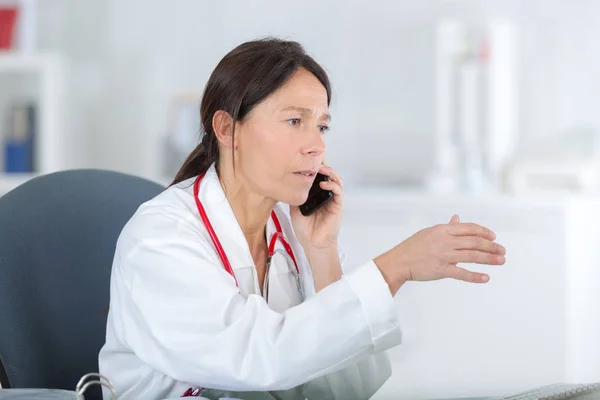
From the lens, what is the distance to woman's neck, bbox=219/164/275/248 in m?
1.54

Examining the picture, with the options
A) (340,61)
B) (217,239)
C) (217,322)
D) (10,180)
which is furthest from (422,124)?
(217,322)

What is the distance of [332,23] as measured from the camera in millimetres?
3580

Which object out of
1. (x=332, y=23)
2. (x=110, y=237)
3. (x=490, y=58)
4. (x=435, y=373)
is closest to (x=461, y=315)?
(x=435, y=373)

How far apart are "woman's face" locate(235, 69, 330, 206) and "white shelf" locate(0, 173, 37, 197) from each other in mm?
2159

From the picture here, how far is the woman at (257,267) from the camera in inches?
46.5

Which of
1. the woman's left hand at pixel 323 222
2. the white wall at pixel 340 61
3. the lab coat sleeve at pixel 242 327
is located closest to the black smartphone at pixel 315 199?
the woman's left hand at pixel 323 222

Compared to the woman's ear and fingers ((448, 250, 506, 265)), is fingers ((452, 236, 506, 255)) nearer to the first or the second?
fingers ((448, 250, 506, 265))

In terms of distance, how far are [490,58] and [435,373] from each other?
1195mm

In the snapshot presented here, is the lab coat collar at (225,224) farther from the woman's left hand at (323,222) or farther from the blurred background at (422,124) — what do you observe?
the blurred background at (422,124)

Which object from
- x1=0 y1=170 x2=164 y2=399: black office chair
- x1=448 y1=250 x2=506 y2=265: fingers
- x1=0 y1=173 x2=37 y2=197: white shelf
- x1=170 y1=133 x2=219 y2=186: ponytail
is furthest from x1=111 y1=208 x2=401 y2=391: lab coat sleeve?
x1=0 y1=173 x2=37 y2=197: white shelf

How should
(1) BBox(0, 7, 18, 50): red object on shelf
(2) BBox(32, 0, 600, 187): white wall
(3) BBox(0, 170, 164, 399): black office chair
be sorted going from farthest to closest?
1. (1) BBox(0, 7, 18, 50): red object on shelf
2. (2) BBox(32, 0, 600, 187): white wall
3. (3) BBox(0, 170, 164, 399): black office chair

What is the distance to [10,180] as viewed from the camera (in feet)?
11.3

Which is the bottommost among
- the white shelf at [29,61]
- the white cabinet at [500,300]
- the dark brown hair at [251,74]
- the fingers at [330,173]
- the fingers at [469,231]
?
the white cabinet at [500,300]

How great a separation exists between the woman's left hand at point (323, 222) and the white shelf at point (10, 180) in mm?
2071
